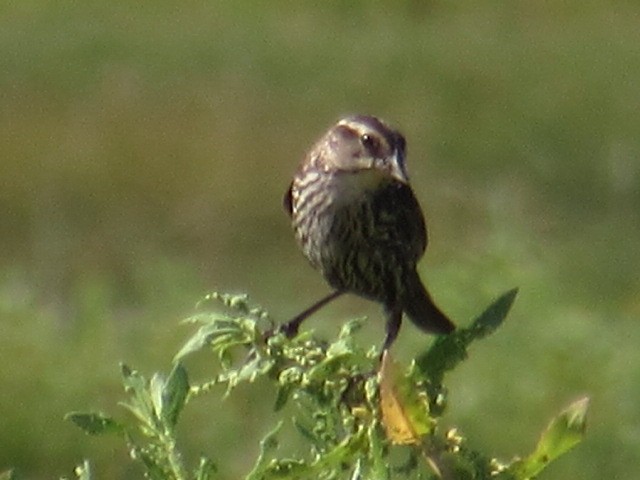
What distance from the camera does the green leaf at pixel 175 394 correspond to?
274 cm

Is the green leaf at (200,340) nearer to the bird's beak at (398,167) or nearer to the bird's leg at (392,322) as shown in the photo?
the bird's leg at (392,322)

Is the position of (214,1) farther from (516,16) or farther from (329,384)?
(329,384)

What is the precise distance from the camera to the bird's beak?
4258 millimetres

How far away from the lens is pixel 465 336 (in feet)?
9.30

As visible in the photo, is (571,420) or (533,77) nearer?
(571,420)

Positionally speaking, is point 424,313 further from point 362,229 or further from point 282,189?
point 282,189

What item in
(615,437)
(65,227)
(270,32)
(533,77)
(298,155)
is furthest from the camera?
(270,32)

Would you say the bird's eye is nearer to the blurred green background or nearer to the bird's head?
the bird's head

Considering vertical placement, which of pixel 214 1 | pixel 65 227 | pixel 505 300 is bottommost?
pixel 505 300

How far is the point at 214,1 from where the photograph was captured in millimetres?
25391

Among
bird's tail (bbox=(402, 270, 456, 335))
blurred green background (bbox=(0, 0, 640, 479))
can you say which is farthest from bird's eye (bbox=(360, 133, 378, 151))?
blurred green background (bbox=(0, 0, 640, 479))

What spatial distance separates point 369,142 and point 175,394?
1.81m

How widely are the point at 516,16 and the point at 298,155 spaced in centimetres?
745

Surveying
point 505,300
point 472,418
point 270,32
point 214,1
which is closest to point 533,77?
point 270,32
